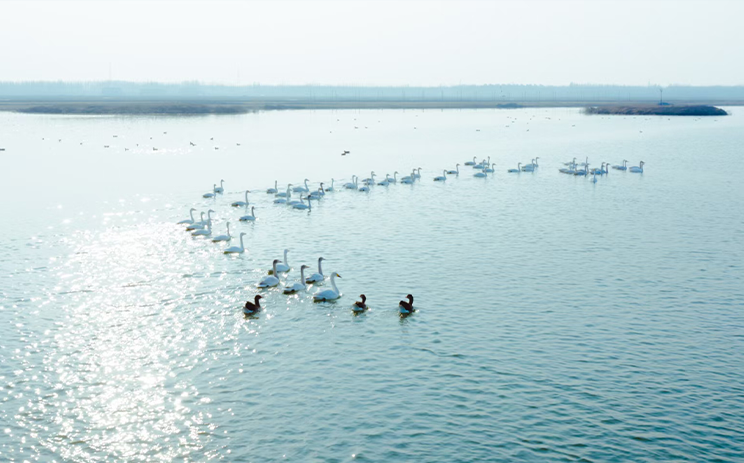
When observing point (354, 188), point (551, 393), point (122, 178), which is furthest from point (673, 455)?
point (122, 178)

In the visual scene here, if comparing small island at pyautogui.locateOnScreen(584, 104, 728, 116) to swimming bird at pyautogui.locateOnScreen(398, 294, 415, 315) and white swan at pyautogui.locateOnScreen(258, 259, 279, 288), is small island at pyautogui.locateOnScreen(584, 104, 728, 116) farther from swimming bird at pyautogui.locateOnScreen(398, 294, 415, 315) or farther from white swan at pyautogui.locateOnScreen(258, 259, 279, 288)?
white swan at pyautogui.locateOnScreen(258, 259, 279, 288)

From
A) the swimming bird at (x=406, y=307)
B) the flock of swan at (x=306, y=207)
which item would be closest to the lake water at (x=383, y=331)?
the swimming bird at (x=406, y=307)

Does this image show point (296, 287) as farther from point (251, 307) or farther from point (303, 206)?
point (303, 206)

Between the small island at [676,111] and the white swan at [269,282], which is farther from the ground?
the small island at [676,111]

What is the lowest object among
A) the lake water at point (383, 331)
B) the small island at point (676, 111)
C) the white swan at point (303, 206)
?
the lake water at point (383, 331)

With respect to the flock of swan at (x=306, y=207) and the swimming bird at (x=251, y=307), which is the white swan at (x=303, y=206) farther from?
the swimming bird at (x=251, y=307)

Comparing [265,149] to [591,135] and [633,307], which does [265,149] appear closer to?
[591,135]

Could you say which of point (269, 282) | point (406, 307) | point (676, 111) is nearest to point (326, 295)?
point (269, 282)
